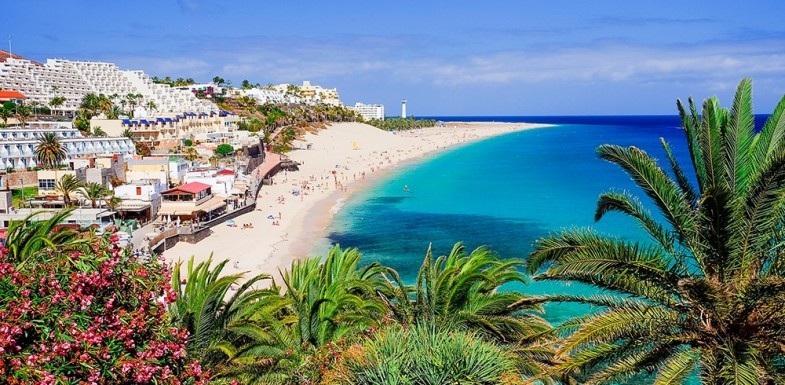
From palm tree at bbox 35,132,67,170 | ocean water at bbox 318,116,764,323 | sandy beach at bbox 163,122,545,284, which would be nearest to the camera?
sandy beach at bbox 163,122,545,284

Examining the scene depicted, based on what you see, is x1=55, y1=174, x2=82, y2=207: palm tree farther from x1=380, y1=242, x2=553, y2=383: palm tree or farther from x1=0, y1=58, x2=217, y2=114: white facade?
x1=0, y1=58, x2=217, y2=114: white facade

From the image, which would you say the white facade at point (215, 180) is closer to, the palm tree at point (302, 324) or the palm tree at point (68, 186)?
the palm tree at point (68, 186)

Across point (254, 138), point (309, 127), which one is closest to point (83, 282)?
point (254, 138)

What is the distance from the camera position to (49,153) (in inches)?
1612

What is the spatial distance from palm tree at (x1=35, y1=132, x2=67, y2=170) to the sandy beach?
1280 centimetres

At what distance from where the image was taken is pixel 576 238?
820 cm

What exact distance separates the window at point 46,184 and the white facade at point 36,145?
6547 millimetres

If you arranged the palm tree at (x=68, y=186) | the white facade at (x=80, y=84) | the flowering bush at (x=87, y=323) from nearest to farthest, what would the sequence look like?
the flowering bush at (x=87, y=323), the palm tree at (x=68, y=186), the white facade at (x=80, y=84)

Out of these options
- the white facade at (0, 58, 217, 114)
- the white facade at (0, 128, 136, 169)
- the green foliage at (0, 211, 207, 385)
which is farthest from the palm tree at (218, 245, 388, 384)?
the white facade at (0, 58, 217, 114)

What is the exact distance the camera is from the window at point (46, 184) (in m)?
36.3

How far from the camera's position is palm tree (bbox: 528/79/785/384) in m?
6.81

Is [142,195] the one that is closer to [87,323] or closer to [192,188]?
[192,188]

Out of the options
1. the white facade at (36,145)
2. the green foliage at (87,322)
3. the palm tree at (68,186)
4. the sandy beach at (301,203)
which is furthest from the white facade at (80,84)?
the green foliage at (87,322)

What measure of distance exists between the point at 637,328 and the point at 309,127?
112634 mm
